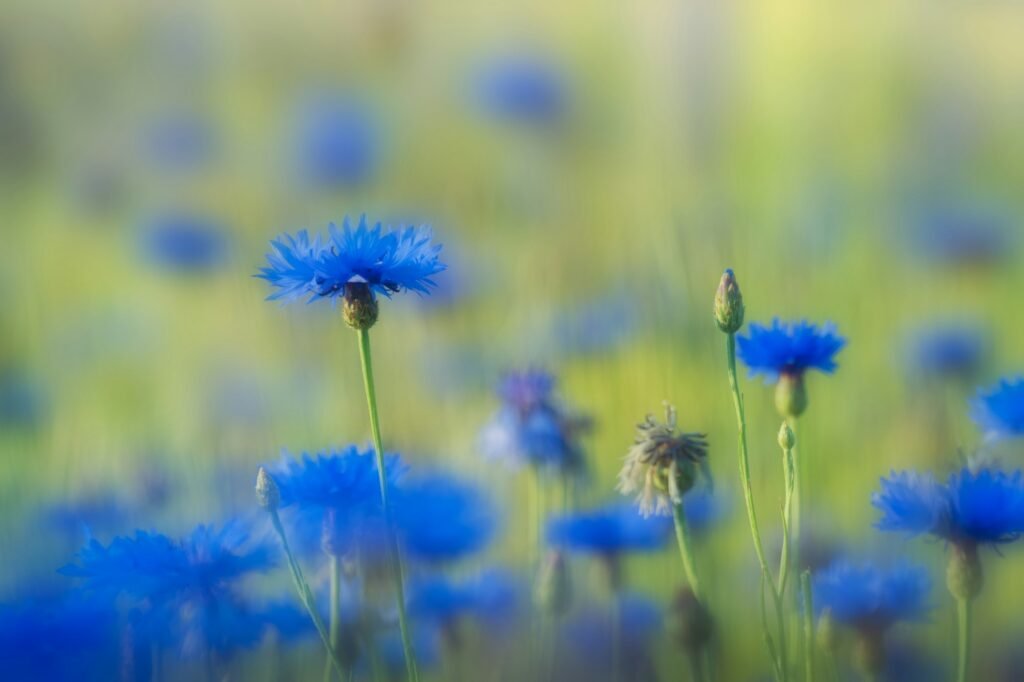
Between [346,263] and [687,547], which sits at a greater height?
[346,263]

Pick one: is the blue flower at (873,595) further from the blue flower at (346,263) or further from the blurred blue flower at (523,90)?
the blurred blue flower at (523,90)

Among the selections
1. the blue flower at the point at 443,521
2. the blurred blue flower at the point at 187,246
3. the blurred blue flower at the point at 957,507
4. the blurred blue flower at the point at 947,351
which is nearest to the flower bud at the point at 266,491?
the blue flower at the point at 443,521

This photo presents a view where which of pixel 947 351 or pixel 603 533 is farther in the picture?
pixel 947 351

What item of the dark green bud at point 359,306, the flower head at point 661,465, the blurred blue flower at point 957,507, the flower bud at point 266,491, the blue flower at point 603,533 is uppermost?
the dark green bud at point 359,306

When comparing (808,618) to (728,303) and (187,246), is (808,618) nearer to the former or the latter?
(728,303)

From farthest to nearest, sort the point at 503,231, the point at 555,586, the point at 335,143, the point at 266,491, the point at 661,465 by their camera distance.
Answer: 1. the point at 335,143
2. the point at 503,231
3. the point at 555,586
4. the point at 661,465
5. the point at 266,491

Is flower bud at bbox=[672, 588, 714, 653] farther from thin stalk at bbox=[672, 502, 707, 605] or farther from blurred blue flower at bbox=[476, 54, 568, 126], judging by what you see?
blurred blue flower at bbox=[476, 54, 568, 126]

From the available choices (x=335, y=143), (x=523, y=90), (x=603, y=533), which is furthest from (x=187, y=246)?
(x=603, y=533)
